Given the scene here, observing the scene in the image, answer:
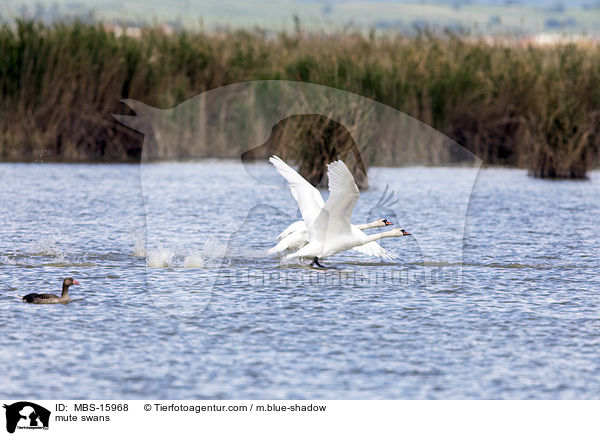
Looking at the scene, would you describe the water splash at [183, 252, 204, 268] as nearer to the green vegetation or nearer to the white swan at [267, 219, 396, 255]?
the white swan at [267, 219, 396, 255]

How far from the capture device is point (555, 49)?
29312mm

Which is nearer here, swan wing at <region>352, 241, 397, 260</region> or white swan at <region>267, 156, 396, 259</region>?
white swan at <region>267, 156, 396, 259</region>

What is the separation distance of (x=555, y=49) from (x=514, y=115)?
331cm

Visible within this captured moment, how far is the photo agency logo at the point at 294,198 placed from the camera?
12773mm

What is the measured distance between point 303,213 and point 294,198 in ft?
9.03

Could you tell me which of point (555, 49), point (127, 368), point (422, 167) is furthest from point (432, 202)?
point (127, 368)

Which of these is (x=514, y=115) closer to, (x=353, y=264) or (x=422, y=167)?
(x=422, y=167)

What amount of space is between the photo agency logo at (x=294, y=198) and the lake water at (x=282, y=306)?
7 cm

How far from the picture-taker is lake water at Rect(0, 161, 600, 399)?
862 centimetres

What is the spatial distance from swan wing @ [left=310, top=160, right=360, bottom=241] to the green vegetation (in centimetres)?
1109

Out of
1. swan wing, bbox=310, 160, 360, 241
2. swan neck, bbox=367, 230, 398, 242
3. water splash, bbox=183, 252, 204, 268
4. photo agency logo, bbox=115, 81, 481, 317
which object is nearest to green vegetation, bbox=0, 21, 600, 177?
photo agency logo, bbox=115, 81, 481, 317

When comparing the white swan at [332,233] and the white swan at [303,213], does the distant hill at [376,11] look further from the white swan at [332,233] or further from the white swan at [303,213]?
the white swan at [332,233]

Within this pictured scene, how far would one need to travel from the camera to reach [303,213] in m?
13.1
